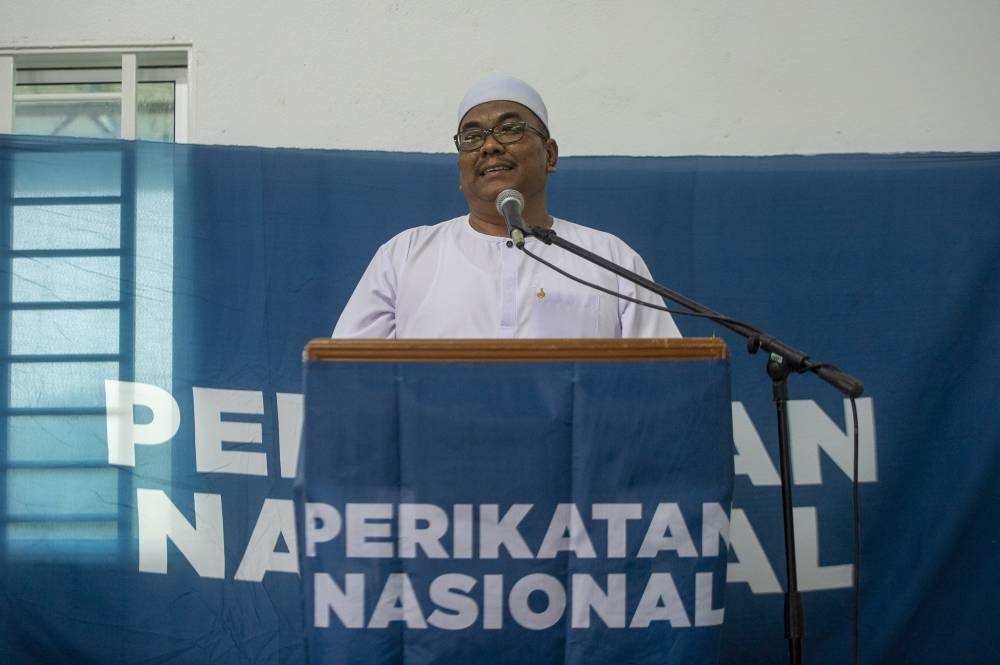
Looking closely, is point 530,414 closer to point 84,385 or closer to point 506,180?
point 506,180

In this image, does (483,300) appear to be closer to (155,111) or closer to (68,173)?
(68,173)

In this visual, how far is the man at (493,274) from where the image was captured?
8.60 feet

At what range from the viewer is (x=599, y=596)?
5.83 ft

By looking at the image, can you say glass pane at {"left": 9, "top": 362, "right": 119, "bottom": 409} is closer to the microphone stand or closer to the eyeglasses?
the eyeglasses

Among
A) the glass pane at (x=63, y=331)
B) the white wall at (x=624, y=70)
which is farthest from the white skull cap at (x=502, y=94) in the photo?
the glass pane at (x=63, y=331)

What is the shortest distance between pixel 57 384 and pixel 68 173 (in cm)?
66

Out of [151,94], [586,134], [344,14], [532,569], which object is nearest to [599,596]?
[532,569]

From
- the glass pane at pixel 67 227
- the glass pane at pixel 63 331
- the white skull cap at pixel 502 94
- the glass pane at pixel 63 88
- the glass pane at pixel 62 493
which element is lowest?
the glass pane at pixel 62 493

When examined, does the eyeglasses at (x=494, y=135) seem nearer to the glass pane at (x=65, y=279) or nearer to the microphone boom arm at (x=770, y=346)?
the microphone boom arm at (x=770, y=346)

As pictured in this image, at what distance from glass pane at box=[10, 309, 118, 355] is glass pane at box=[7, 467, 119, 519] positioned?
0.37m

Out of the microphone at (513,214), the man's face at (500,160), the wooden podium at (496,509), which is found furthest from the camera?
the man's face at (500,160)

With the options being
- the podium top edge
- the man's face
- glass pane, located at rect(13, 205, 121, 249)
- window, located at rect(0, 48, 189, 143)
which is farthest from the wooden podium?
window, located at rect(0, 48, 189, 143)

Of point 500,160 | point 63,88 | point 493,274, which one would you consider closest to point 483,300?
point 493,274

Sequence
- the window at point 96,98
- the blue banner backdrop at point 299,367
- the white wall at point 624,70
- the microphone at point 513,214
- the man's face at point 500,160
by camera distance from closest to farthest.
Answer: the microphone at point 513,214, the man's face at point 500,160, the blue banner backdrop at point 299,367, the white wall at point 624,70, the window at point 96,98
